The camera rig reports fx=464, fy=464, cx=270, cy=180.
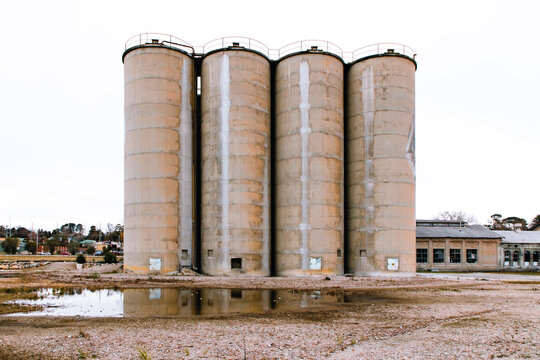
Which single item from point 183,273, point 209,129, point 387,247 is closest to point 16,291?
point 183,273

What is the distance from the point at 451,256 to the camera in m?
53.0

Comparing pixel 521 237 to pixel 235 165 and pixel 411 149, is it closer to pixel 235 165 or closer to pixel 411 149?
pixel 411 149

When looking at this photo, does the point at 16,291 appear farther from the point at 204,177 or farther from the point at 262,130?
the point at 262,130

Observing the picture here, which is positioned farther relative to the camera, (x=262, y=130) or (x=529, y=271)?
(x=529, y=271)

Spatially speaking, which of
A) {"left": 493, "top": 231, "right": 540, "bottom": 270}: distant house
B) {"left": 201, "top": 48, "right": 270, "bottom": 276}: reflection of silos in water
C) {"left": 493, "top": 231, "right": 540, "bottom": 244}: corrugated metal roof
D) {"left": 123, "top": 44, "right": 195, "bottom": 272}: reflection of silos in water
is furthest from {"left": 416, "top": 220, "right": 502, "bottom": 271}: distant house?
{"left": 123, "top": 44, "right": 195, "bottom": 272}: reflection of silos in water

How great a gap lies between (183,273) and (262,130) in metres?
13.2

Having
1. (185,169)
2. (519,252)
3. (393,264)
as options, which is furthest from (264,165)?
(519,252)

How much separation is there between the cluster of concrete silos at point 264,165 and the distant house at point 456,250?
585 inches

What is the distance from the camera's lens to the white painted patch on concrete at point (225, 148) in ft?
120

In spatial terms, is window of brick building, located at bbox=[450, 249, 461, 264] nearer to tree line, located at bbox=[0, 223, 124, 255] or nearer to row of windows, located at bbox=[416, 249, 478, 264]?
row of windows, located at bbox=[416, 249, 478, 264]

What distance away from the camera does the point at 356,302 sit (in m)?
20.2

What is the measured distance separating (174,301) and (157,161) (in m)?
18.2

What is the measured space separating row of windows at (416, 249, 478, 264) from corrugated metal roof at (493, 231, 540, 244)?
6.62 m

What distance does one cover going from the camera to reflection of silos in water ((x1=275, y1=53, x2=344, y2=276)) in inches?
1459
